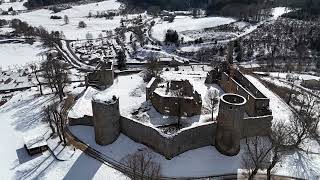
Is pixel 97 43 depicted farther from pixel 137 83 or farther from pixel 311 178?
pixel 311 178

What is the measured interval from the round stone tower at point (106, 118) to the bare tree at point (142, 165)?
3.90 meters

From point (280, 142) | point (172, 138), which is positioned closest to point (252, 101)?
point (280, 142)

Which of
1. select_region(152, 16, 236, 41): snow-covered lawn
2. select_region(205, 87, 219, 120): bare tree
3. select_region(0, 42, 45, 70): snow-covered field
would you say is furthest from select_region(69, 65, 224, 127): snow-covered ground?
select_region(152, 16, 236, 41): snow-covered lawn

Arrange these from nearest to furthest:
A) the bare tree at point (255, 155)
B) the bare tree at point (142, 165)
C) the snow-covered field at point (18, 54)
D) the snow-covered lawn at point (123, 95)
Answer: the bare tree at point (255, 155) < the bare tree at point (142, 165) < the snow-covered lawn at point (123, 95) < the snow-covered field at point (18, 54)

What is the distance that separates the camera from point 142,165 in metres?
36.2

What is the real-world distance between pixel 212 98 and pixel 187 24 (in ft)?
335

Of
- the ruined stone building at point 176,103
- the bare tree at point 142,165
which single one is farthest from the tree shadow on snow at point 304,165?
the bare tree at point 142,165

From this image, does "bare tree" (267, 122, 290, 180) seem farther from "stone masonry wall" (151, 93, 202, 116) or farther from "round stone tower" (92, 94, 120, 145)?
"round stone tower" (92, 94, 120, 145)

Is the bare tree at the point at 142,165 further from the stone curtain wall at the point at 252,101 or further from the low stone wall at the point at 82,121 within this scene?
the stone curtain wall at the point at 252,101

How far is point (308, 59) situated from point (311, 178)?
6566cm

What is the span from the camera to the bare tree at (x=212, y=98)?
4944 centimetres

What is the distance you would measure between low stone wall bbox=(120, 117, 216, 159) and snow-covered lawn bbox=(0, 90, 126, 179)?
5.67 metres

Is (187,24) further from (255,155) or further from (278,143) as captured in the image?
(278,143)

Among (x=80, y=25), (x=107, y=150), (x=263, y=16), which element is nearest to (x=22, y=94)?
(x=107, y=150)
